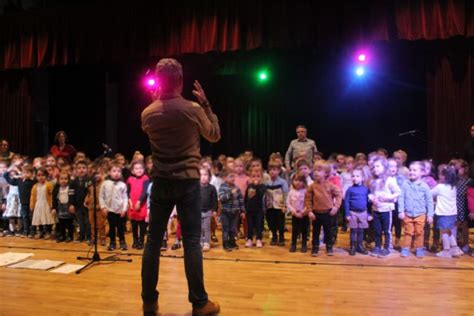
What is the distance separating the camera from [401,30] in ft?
24.4

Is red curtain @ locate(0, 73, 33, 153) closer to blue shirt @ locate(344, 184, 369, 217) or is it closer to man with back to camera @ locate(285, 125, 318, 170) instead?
man with back to camera @ locate(285, 125, 318, 170)

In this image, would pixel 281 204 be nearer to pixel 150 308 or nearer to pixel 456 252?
pixel 456 252

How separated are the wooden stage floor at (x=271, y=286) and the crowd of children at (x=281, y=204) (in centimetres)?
37

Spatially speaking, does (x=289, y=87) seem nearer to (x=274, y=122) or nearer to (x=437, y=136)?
(x=274, y=122)

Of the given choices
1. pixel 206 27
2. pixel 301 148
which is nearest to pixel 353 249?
pixel 301 148

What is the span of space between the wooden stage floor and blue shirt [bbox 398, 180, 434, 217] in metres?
0.54

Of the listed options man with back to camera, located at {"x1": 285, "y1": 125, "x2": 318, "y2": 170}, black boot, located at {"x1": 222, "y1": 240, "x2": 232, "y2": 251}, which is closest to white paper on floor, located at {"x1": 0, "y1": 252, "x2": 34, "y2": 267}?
black boot, located at {"x1": 222, "y1": 240, "x2": 232, "y2": 251}

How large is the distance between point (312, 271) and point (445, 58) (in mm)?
5461

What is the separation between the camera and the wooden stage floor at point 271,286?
3.36 m

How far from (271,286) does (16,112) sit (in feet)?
28.2

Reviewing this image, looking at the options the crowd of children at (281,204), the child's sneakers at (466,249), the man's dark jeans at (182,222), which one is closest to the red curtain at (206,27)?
the crowd of children at (281,204)

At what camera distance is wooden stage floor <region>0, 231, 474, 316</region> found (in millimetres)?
3363

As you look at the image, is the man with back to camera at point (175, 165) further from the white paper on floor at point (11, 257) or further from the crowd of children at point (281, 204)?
the white paper on floor at point (11, 257)

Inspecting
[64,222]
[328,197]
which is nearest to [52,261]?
[64,222]
